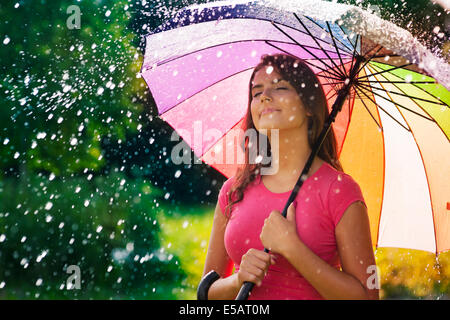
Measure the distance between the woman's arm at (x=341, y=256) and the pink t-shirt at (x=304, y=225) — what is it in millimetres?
47

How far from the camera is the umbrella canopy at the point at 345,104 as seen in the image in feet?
8.04

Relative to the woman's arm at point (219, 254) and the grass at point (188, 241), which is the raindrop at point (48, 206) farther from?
the woman's arm at point (219, 254)

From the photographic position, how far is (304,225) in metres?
1.99

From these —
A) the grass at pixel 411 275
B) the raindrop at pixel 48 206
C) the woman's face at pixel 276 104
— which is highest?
the woman's face at pixel 276 104

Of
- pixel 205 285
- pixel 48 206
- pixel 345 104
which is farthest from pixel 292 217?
pixel 48 206

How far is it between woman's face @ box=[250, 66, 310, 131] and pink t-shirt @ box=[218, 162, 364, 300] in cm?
25

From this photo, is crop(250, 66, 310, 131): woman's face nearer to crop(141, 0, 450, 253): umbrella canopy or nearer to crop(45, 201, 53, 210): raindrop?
crop(141, 0, 450, 253): umbrella canopy

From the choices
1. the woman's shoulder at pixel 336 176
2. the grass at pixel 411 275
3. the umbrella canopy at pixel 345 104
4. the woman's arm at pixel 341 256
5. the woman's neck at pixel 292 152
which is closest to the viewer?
the woman's arm at pixel 341 256

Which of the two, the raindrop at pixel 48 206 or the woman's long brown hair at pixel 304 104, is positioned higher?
the woman's long brown hair at pixel 304 104

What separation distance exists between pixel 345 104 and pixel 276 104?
673 mm

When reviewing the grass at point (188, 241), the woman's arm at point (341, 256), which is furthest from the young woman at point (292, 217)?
the grass at point (188, 241)

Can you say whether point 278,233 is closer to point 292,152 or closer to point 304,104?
point 292,152

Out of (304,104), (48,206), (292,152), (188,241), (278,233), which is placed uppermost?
(304,104)
